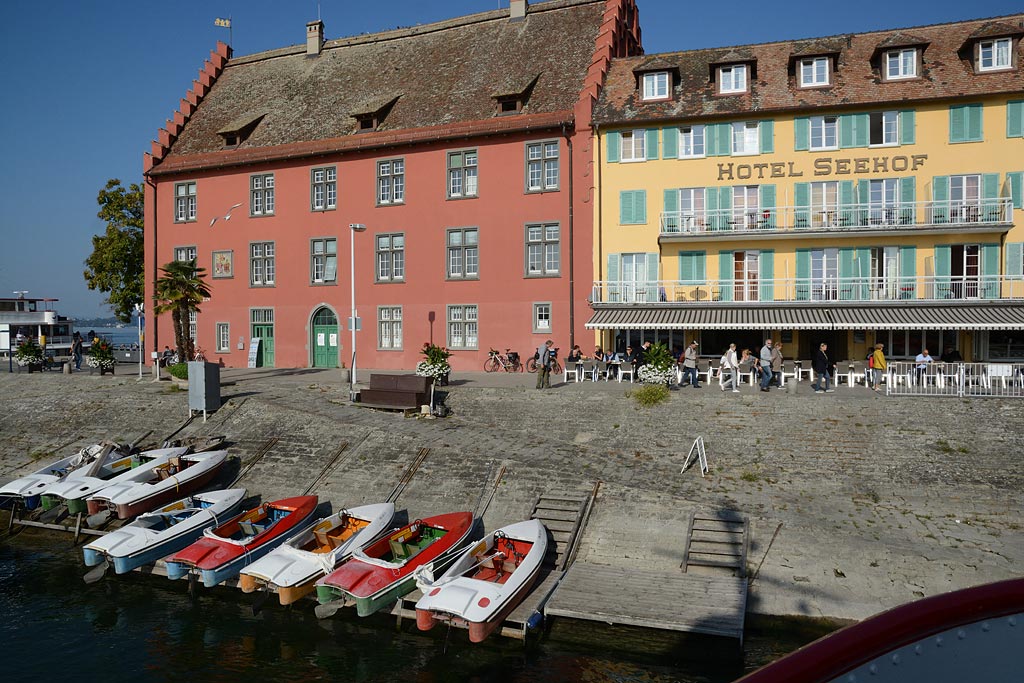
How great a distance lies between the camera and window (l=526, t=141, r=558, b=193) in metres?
31.1

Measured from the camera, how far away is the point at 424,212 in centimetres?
3338

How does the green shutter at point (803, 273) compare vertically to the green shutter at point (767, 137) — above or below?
below

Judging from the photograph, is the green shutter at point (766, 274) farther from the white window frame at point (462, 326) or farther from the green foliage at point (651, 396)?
the white window frame at point (462, 326)

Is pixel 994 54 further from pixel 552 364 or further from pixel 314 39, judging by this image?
pixel 314 39

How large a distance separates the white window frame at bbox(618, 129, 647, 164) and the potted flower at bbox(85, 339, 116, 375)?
23.8 meters

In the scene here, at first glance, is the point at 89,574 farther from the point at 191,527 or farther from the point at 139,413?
the point at 139,413

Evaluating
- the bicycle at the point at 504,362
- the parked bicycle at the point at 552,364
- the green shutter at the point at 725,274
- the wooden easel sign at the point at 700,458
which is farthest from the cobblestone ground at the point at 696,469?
the green shutter at the point at 725,274

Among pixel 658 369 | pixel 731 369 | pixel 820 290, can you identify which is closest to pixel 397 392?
pixel 658 369

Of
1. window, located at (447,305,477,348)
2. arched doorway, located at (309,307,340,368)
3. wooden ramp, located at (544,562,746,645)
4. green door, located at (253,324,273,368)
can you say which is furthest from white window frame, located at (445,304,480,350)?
wooden ramp, located at (544,562,746,645)

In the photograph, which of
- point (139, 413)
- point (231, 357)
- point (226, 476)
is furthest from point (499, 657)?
point (231, 357)

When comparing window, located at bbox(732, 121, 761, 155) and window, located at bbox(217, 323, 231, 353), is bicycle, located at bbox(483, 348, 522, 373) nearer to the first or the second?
window, located at bbox(732, 121, 761, 155)

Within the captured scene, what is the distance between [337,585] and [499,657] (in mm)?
3279

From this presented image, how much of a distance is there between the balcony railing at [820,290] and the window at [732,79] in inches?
311

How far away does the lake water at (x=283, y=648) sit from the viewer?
12109 mm
